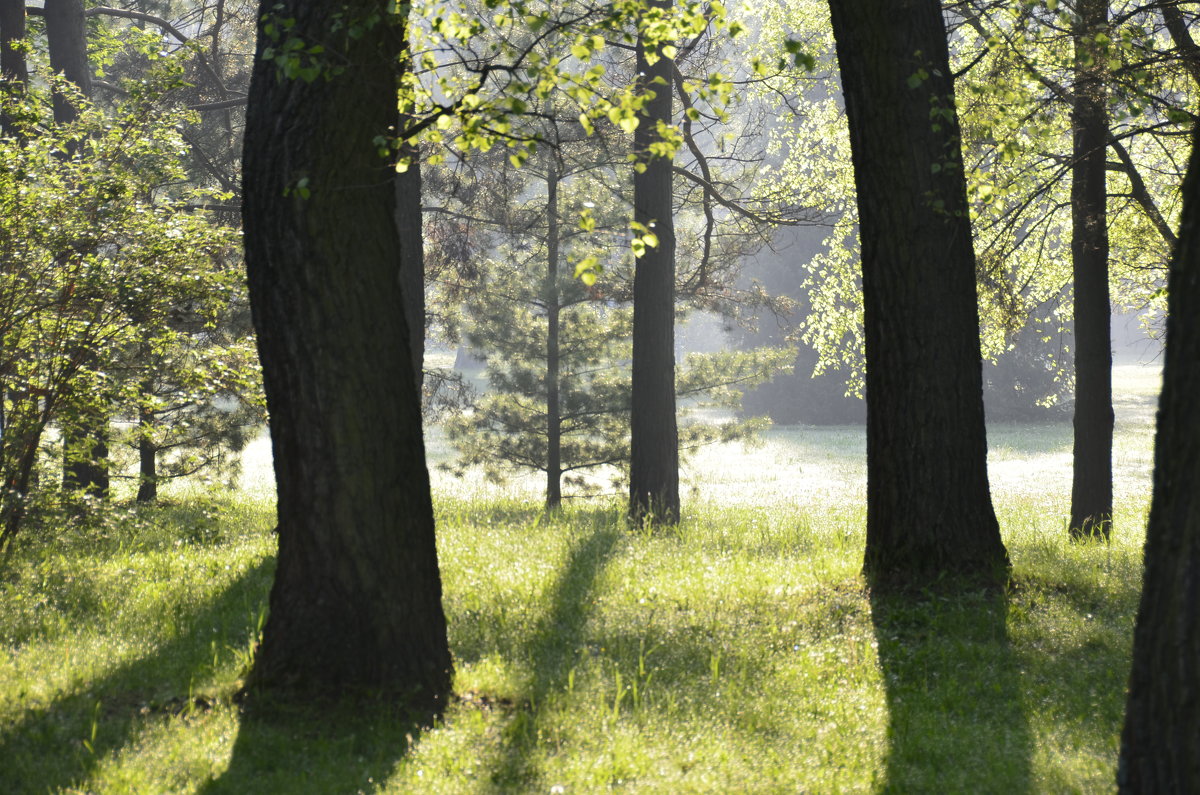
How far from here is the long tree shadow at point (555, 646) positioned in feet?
14.1

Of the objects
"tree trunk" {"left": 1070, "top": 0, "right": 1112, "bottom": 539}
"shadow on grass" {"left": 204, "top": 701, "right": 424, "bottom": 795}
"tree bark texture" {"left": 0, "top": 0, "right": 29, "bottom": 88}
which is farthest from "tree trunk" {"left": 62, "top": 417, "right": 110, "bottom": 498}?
"tree trunk" {"left": 1070, "top": 0, "right": 1112, "bottom": 539}

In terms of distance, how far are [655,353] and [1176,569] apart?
32.4ft

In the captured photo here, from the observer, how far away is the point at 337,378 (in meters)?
4.77

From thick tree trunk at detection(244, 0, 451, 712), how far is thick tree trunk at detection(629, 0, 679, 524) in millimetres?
7643

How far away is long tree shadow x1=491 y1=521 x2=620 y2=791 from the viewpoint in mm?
4297

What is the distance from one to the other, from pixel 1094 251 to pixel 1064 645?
260 inches

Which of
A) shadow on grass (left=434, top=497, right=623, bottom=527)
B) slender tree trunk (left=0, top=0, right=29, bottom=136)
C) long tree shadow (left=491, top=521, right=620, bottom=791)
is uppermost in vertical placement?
slender tree trunk (left=0, top=0, right=29, bottom=136)

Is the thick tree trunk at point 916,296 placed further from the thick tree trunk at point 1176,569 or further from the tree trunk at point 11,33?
the tree trunk at point 11,33

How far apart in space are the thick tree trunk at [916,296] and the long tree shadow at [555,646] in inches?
85.2

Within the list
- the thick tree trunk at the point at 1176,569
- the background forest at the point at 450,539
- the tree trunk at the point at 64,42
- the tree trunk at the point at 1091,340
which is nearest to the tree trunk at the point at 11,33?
the tree trunk at the point at 64,42

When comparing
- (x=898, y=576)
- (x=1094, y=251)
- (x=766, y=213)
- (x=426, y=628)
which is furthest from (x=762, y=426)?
(x=426, y=628)

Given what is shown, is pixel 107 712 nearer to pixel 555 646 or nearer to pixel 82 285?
pixel 555 646

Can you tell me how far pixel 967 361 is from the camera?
6.50m

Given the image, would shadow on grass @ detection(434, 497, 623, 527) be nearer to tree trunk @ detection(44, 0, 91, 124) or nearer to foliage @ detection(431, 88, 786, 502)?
foliage @ detection(431, 88, 786, 502)
